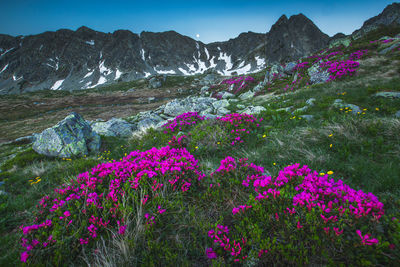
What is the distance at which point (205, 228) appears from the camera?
88.0 inches

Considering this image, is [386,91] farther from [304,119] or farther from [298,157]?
[298,157]

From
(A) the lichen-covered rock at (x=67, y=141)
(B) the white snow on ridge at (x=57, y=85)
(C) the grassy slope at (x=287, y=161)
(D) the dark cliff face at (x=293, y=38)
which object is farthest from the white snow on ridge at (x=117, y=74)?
(C) the grassy slope at (x=287, y=161)

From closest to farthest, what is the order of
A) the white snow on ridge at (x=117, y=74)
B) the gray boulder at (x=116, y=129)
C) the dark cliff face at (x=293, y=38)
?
the gray boulder at (x=116, y=129), the dark cliff face at (x=293, y=38), the white snow on ridge at (x=117, y=74)

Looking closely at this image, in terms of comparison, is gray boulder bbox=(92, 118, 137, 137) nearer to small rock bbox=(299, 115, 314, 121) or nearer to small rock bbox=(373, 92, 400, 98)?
small rock bbox=(299, 115, 314, 121)

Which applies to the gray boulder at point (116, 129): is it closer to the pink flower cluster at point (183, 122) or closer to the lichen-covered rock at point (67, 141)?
the lichen-covered rock at point (67, 141)

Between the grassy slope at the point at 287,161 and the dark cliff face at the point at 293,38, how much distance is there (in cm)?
12751

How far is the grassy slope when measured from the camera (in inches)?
92.1

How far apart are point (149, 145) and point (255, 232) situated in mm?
6168

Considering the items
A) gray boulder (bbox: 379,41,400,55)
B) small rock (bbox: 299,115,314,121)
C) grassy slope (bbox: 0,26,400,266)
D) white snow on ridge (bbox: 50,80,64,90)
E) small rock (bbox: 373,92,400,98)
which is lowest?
grassy slope (bbox: 0,26,400,266)

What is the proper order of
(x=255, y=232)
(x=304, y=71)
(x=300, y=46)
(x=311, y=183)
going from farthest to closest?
1. (x=300, y=46)
2. (x=304, y=71)
3. (x=311, y=183)
4. (x=255, y=232)

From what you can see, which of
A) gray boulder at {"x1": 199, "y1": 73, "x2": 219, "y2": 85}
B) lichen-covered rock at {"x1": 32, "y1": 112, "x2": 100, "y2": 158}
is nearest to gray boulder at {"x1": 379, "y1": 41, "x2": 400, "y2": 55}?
lichen-covered rock at {"x1": 32, "y1": 112, "x2": 100, "y2": 158}

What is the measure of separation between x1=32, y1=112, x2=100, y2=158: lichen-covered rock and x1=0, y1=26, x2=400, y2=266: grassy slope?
1.87 ft

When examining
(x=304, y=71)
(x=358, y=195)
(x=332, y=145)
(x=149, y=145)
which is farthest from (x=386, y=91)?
(x=304, y=71)

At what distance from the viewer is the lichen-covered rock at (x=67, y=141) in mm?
7281
